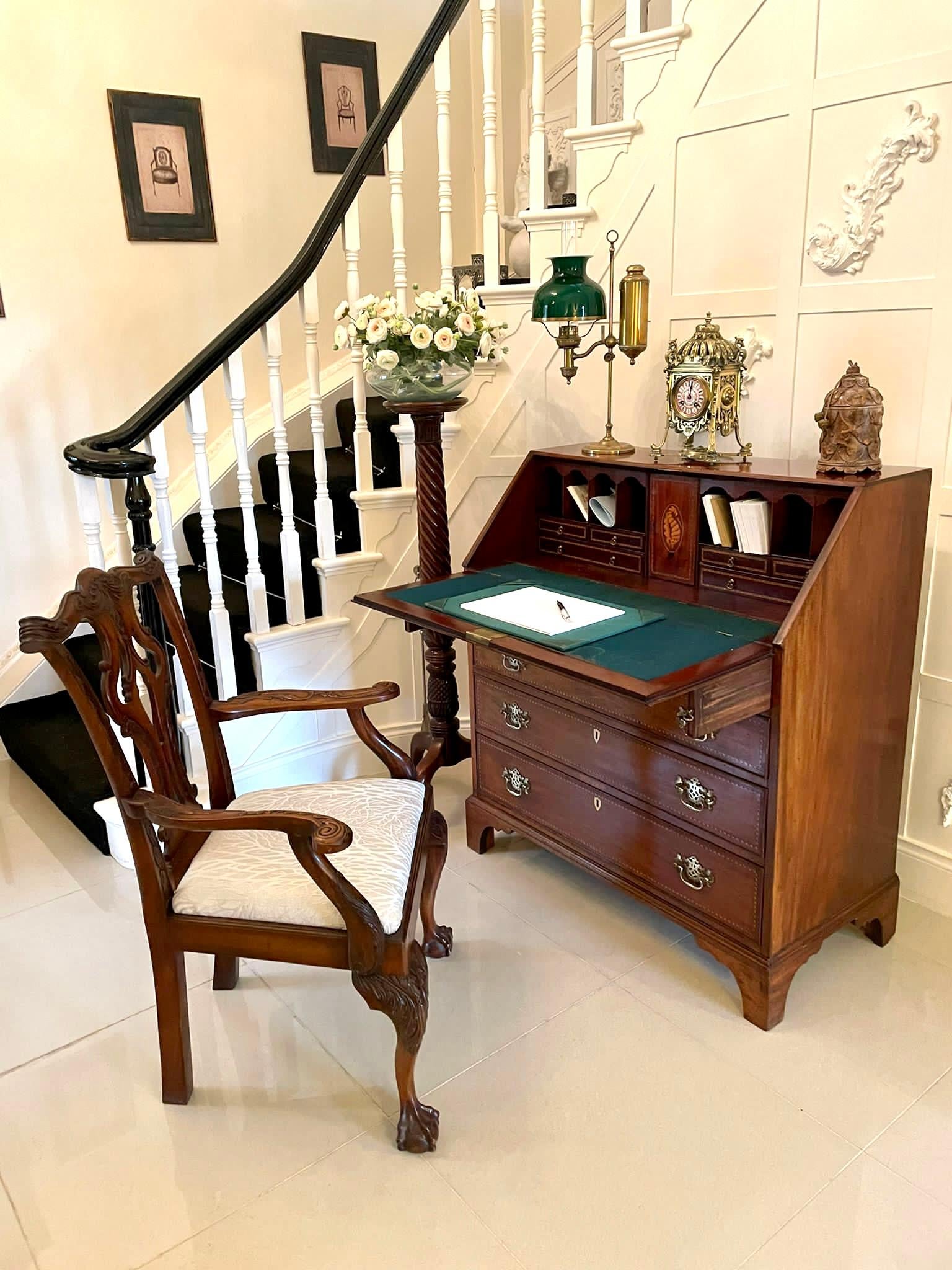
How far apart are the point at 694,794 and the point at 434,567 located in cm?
106

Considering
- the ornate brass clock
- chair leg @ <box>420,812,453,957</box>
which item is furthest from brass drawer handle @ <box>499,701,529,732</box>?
the ornate brass clock

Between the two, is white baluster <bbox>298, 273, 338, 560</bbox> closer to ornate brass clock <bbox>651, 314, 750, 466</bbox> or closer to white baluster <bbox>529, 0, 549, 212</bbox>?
white baluster <bbox>529, 0, 549, 212</bbox>

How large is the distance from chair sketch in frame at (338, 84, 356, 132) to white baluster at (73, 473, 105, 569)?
221 cm

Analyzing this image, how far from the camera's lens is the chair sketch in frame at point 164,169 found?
11.3ft

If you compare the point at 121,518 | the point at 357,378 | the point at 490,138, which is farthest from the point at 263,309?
the point at 490,138

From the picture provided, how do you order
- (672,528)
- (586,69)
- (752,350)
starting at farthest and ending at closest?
1. (586,69)
2. (752,350)
3. (672,528)

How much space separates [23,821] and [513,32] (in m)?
3.77

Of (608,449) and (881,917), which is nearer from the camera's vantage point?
(881,917)

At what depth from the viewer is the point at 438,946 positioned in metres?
2.24

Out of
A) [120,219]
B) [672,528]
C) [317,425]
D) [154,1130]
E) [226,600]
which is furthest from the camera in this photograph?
[120,219]

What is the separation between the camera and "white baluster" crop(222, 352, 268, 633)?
8.72 feet

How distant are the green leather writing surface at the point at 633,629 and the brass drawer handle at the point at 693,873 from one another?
1.78 ft

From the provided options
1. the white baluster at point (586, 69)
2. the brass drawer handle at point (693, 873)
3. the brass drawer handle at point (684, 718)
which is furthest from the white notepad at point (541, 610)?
the white baluster at point (586, 69)

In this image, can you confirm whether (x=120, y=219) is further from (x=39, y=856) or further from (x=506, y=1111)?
(x=506, y=1111)
